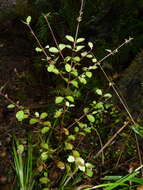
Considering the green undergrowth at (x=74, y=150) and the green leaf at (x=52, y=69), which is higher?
Result: the green leaf at (x=52, y=69)

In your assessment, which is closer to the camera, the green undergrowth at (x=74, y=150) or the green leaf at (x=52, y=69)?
the green leaf at (x=52, y=69)

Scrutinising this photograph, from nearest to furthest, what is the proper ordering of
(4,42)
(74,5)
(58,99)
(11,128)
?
(58,99), (11,128), (74,5), (4,42)

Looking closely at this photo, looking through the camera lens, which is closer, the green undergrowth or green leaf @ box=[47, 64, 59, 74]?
green leaf @ box=[47, 64, 59, 74]

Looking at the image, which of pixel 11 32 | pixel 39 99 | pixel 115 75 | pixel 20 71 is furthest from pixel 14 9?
pixel 115 75

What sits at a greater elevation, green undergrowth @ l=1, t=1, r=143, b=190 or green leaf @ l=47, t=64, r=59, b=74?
green leaf @ l=47, t=64, r=59, b=74

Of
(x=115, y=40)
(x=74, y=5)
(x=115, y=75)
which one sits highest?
(x=74, y=5)

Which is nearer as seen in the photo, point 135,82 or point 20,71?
point 135,82

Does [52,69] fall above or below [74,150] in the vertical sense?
above

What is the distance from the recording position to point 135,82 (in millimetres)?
2037

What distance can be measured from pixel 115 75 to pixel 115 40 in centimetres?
39

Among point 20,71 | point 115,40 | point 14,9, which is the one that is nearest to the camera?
point 115,40

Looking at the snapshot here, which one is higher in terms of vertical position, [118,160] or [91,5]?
[91,5]

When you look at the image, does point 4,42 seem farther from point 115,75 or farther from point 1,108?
point 115,75

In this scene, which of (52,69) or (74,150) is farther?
(74,150)
